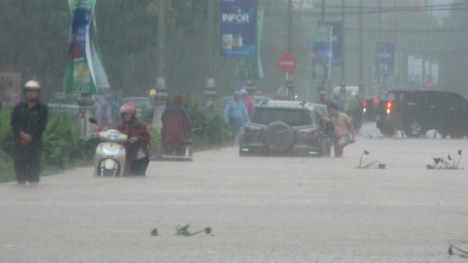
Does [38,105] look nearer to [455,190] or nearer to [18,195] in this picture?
[18,195]

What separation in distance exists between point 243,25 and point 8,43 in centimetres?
968

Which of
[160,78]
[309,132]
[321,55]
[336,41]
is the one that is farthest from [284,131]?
[336,41]

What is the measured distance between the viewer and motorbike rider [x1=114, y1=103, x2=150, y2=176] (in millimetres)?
19688

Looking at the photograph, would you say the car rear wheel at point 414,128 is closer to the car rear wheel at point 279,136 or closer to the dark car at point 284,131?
the dark car at point 284,131

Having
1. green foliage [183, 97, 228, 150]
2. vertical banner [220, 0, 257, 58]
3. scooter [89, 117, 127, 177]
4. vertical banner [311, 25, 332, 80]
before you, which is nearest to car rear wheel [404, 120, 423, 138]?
vertical banner [311, 25, 332, 80]

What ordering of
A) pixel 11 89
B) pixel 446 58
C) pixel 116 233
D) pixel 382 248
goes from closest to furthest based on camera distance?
pixel 382 248
pixel 116 233
pixel 11 89
pixel 446 58

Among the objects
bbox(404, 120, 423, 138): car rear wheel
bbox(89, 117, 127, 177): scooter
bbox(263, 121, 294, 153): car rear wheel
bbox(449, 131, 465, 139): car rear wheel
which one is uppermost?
bbox(89, 117, 127, 177): scooter

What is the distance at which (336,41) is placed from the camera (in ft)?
203

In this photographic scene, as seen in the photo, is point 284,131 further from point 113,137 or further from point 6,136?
point 113,137

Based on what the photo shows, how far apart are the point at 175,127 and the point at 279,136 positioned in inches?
110

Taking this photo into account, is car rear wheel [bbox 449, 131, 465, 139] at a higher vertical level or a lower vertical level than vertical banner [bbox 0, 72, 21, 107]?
lower

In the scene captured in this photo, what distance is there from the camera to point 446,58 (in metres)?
138

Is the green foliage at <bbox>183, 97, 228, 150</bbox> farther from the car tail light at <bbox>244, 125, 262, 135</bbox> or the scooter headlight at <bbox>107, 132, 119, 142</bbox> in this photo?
the scooter headlight at <bbox>107, 132, 119, 142</bbox>

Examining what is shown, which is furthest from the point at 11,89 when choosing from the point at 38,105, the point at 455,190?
the point at 455,190
